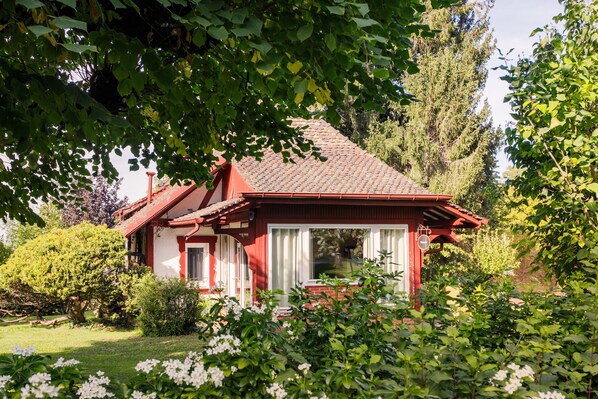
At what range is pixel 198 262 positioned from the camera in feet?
57.4

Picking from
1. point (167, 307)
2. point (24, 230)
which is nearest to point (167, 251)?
point (167, 307)

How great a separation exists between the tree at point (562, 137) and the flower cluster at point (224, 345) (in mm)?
2796

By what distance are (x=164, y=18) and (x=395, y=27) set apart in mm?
1620

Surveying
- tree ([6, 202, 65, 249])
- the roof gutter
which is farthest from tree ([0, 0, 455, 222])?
tree ([6, 202, 65, 249])

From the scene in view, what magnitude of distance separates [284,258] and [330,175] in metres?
2.64

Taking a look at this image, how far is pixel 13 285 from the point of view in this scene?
1479 cm

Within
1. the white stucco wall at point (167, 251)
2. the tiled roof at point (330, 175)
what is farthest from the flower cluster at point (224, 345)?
the white stucco wall at point (167, 251)

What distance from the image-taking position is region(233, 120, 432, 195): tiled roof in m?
12.8

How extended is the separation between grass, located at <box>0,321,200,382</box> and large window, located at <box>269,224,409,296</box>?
255 centimetres

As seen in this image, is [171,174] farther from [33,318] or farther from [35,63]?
[33,318]

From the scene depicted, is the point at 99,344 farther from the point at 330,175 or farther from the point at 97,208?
the point at 97,208

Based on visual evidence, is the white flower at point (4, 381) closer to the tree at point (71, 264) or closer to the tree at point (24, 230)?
the tree at point (71, 264)

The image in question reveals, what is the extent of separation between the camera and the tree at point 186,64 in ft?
9.37

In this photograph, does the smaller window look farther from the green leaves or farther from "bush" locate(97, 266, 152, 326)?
the green leaves
